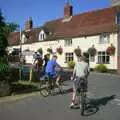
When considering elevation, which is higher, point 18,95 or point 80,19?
point 80,19

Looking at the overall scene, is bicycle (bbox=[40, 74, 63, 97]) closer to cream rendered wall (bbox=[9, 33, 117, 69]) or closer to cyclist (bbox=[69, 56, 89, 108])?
cyclist (bbox=[69, 56, 89, 108])

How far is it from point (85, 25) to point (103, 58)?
7044 mm

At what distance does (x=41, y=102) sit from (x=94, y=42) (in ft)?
87.8

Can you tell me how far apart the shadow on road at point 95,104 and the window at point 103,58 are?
22.6m

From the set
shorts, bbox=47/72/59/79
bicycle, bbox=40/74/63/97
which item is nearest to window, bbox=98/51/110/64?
bicycle, bbox=40/74/63/97

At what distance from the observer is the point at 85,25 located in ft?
134

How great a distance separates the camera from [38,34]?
5166 cm

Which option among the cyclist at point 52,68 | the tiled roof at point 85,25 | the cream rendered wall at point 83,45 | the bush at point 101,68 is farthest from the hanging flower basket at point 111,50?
the cyclist at point 52,68

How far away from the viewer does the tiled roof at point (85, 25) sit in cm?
3694

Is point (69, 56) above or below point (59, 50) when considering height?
below

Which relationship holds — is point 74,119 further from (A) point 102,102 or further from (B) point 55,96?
(B) point 55,96

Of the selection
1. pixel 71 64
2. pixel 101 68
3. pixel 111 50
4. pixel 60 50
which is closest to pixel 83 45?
pixel 71 64

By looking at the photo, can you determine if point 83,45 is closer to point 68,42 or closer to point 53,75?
point 68,42

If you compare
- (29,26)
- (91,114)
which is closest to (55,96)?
(91,114)
